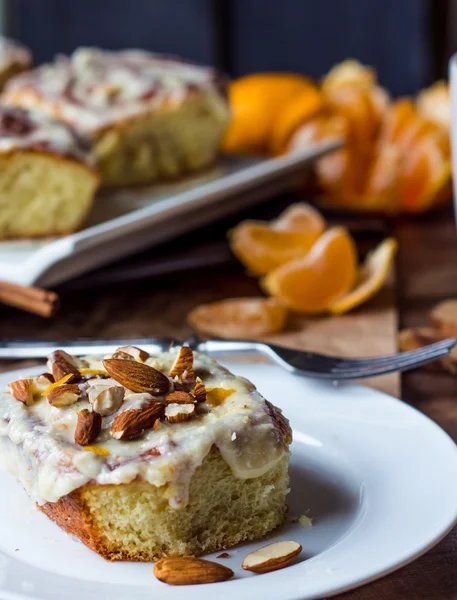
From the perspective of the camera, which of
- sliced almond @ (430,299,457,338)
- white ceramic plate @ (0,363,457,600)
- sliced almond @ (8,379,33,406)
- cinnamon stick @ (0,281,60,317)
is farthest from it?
sliced almond @ (430,299,457,338)

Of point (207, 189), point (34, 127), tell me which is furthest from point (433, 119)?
point (34, 127)

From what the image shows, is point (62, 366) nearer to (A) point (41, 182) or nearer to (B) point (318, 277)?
(B) point (318, 277)

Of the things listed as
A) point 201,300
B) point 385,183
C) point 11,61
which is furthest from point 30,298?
point 11,61

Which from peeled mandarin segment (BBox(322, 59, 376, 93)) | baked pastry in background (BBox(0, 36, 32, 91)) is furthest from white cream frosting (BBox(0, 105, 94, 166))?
peeled mandarin segment (BBox(322, 59, 376, 93))

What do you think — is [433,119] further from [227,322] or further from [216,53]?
[216,53]

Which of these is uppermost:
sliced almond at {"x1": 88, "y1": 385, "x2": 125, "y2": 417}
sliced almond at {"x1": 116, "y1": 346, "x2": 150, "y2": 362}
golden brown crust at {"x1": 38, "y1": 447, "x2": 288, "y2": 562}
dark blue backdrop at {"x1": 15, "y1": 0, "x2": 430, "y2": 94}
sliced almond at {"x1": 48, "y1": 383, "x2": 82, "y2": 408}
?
sliced almond at {"x1": 88, "y1": 385, "x2": 125, "y2": 417}

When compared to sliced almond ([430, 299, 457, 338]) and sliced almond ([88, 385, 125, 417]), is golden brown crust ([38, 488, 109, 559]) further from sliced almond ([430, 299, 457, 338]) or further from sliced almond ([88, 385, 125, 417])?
sliced almond ([430, 299, 457, 338])

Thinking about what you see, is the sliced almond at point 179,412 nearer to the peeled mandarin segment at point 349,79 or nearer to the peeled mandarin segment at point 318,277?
the peeled mandarin segment at point 318,277
